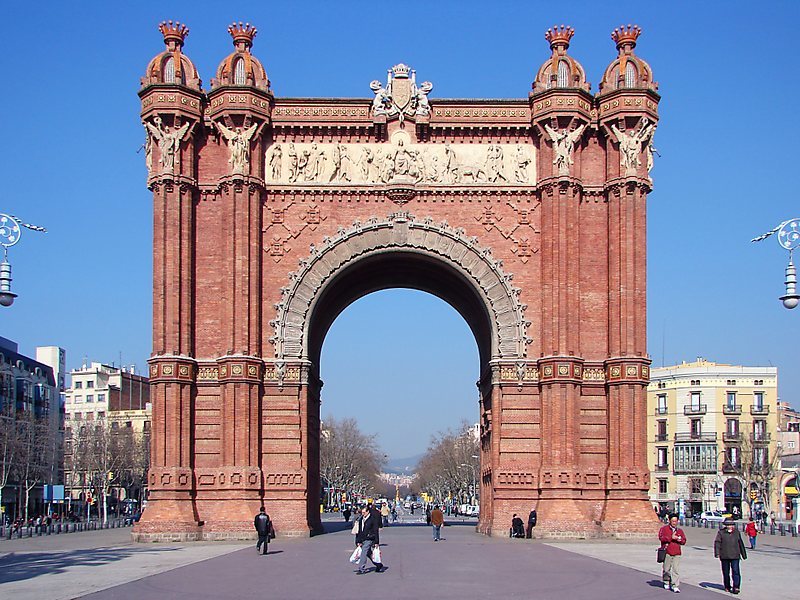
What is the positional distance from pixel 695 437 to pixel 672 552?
242 feet

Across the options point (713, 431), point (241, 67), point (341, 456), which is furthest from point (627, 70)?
point (341, 456)

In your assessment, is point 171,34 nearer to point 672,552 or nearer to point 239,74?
point 239,74

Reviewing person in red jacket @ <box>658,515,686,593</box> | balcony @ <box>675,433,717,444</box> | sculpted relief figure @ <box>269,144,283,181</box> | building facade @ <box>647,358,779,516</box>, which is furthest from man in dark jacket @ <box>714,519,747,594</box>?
balcony @ <box>675,433,717,444</box>

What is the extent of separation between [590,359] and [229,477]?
14041mm

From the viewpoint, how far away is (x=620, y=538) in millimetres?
40094

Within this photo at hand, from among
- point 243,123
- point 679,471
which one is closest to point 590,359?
point 243,123

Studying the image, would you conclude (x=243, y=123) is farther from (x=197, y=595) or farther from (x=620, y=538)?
(x=197, y=595)

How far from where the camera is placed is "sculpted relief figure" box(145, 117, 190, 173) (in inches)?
1655

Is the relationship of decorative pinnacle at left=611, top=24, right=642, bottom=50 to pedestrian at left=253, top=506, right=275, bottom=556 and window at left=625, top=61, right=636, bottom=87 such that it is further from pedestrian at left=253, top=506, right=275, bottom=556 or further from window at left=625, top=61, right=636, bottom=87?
pedestrian at left=253, top=506, right=275, bottom=556

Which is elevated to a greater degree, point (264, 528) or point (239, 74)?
point (239, 74)

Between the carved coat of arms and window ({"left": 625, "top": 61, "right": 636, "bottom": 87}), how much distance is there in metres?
7.42

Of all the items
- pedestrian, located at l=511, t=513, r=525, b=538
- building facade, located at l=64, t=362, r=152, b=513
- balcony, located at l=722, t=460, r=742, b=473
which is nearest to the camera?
pedestrian, located at l=511, t=513, r=525, b=538

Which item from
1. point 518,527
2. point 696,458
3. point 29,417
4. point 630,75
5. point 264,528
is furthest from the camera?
point 696,458

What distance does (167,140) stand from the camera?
4212cm
